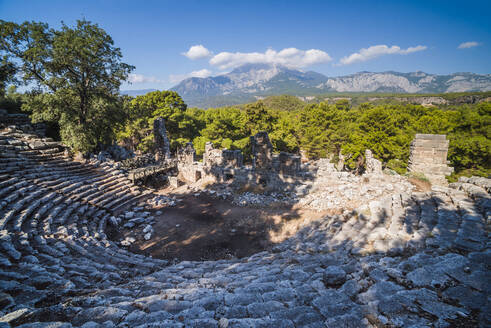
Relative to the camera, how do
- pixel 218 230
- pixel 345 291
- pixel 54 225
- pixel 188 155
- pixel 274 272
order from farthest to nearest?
pixel 188 155, pixel 218 230, pixel 54 225, pixel 274 272, pixel 345 291

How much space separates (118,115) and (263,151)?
12334mm

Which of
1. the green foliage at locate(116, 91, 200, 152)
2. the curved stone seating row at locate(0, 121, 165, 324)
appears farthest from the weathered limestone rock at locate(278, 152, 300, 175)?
the green foliage at locate(116, 91, 200, 152)

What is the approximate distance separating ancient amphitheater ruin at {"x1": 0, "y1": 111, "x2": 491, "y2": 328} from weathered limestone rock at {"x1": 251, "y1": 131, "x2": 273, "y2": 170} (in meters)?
5.91

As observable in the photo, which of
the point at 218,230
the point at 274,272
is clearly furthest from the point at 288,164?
the point at 274,272

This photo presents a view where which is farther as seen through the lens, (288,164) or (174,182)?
(174,182)

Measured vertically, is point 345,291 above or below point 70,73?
below

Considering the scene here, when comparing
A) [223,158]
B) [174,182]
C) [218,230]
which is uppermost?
[223,158]

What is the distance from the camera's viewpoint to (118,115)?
1669 cm

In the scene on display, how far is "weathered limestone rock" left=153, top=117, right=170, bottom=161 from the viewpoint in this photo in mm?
20573

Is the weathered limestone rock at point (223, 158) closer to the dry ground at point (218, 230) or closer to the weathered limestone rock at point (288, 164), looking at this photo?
the weathered limestone rock at point (288, 164)

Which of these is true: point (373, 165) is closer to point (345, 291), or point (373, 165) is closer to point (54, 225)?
point (345, 291)

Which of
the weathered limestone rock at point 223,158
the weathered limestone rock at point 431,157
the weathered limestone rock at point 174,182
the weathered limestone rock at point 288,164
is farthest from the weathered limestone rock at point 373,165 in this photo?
the weathered limestone rock at point 174,182

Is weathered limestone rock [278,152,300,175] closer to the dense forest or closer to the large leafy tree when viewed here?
the dense forest

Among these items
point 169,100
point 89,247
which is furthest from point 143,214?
point 169,100
